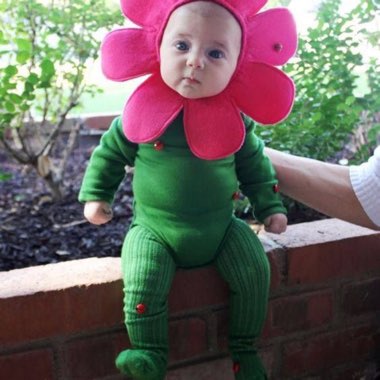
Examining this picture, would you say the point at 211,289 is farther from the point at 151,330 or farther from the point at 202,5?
the point at 202,5

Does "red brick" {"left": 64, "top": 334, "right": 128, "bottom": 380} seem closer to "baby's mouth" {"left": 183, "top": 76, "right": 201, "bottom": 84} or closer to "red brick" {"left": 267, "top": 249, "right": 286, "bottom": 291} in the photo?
"red brick" {"left": 267, "top": 249, "right": 286, "bottom": 291}

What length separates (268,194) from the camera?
1.24 metres

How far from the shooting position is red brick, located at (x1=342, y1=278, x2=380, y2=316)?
1470mm

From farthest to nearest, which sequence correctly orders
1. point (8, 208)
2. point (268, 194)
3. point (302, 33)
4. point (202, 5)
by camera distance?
point (8, 208) < point (302, 33) < point (268, 194) < point (202, 5)

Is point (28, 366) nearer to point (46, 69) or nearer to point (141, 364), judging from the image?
point (141, 364)

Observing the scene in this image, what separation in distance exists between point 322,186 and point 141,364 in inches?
23.5

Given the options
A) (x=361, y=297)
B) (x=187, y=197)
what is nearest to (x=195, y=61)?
(x=187, y=197)

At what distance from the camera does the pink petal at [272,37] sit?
1.08 metres

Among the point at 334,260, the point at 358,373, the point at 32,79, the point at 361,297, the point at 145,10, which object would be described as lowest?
the point at 358,373

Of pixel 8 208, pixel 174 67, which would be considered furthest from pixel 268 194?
pixel 8 208

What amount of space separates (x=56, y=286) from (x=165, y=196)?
306mm

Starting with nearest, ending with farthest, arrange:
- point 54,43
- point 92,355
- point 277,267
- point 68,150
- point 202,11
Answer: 1. point 202,11
2. point 92,355
3. point 277,267
4. point 54,43
5. point 68,150

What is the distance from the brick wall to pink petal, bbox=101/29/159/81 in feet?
1.47

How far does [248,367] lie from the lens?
118 centimetres
